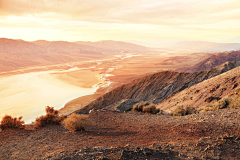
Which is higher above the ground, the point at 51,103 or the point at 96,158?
the point at 96,158

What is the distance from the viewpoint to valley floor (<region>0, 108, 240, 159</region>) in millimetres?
4641

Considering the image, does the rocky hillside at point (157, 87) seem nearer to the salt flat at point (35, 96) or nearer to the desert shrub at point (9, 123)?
the salt flat at point (35, 96)

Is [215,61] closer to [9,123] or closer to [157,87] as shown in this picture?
[157,87]

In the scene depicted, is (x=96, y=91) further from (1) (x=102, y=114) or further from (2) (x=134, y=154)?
(2) (x=134, y=154)

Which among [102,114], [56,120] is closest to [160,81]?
Answer: [102,114]

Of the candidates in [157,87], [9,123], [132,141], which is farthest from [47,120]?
[157,87]

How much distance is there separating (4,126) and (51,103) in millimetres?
23074

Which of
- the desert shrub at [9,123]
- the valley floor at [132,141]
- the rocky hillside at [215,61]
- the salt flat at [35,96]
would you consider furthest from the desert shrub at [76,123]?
the rocky hillside at [215,61]

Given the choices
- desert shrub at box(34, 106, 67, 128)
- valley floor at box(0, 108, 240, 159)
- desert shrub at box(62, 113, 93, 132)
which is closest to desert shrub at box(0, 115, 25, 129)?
valley floor at box(0, 108, 240, 159)

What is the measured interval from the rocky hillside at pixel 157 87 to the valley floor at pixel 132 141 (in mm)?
17319

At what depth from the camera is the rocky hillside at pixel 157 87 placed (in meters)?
28.3

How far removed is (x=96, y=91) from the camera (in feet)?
133

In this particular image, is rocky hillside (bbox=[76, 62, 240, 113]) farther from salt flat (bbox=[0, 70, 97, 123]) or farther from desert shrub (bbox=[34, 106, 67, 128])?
desert shrub (bbox=[34, 106, 67, 128])

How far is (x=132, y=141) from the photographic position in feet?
21.4
